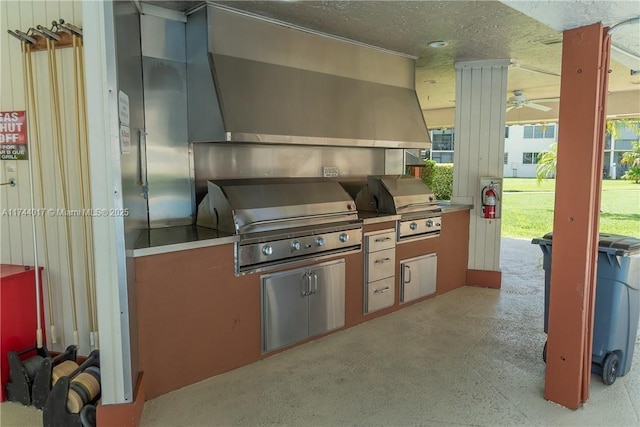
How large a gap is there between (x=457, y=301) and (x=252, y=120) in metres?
2.79

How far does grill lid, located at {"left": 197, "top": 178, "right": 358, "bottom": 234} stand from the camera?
3039 millimetres

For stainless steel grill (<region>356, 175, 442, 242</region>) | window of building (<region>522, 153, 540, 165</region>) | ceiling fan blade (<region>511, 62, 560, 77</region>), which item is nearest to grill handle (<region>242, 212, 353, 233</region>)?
stainless steel grill (<region>356, 175, 442, 242</region>)

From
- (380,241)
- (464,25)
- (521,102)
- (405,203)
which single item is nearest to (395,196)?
(405,203)

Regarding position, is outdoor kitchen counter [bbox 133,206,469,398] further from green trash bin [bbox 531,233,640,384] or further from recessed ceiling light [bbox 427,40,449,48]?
recessed ceiling light [bbox 427,40,449,48]

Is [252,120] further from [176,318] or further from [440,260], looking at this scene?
[440,260]

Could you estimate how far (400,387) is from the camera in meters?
2.78

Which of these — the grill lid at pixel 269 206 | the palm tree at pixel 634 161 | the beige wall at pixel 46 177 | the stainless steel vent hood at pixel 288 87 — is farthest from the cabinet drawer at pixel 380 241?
the palm tree at pixel 634 161

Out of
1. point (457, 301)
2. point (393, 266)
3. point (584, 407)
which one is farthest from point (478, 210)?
point (584, 407)

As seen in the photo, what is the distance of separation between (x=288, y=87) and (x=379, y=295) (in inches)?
77.9

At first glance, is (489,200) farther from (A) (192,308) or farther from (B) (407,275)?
(A) (192,308)

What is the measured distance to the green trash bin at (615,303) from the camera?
2645 mm

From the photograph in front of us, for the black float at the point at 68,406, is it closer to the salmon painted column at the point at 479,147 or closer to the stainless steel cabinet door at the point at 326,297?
the stainless steel cabinet door at the point at 326,297

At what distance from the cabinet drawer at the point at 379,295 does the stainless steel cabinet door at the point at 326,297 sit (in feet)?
1.10

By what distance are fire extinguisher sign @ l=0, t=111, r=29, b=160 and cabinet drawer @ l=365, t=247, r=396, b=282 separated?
2647mm
